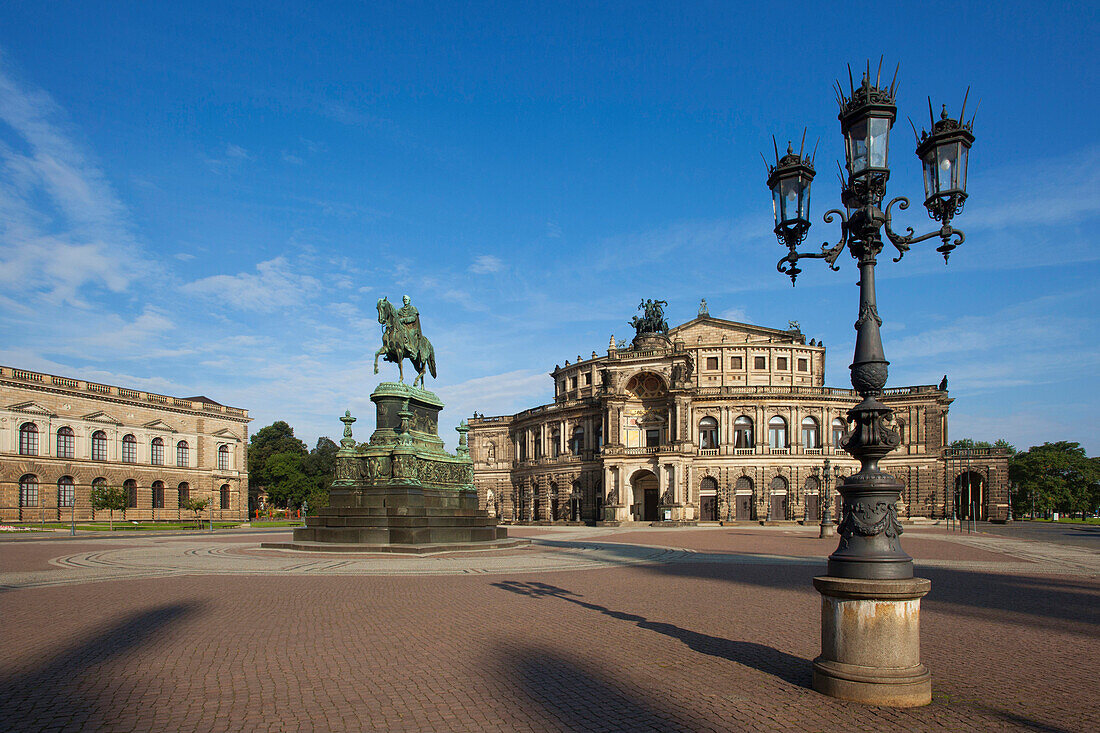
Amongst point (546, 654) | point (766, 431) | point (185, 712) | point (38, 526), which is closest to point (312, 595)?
point (546, 654)

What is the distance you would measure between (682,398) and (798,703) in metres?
65.1

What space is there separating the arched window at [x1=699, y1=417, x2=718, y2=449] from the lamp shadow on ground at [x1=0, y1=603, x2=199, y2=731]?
69160mm

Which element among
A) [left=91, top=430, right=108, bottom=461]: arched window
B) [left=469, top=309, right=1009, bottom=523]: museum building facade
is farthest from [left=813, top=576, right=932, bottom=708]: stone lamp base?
[left=91, top=430, right=108, bottom=461]: arched window

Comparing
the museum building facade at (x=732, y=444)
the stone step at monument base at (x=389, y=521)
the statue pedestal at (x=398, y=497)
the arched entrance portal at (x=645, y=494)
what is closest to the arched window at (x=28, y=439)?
the museum building facade at (x=732, y=444)

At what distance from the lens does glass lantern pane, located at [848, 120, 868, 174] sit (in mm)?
8078

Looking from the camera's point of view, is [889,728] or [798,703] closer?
[889,728]

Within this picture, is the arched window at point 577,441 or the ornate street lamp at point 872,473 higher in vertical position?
the ornate street lamp at point 872,473

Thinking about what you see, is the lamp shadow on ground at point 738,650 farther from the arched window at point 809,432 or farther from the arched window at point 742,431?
the arched window at point 809,432

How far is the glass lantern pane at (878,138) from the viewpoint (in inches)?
316

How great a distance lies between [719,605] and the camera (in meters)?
13.4

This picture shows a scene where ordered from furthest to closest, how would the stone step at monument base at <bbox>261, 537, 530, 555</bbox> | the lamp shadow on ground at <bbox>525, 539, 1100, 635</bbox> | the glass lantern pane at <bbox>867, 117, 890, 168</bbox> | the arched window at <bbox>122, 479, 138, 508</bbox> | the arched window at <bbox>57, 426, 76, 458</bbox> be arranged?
1. the arched window at <bbox>122, 479, 138, 508</bbox>
2. the arched window at <bbox>57, 426, 76, 458</bbox>
3. the stone step at monument base at <bbox>261, 537, 530, 555</bbox>
4. the lamp shadow on ground at <bbox>525, 539, 1100, 635</bbox>
5. the glass lantern pane at <bbox>867, 117, 890, 168</bbox>

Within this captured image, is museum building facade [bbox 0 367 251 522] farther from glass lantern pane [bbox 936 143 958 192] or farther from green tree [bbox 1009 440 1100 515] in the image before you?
green tree [bbox 1009 440 1100 515]

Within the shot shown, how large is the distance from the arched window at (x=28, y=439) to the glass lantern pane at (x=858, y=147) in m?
77.5

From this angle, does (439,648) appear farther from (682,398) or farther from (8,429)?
(8,429)
